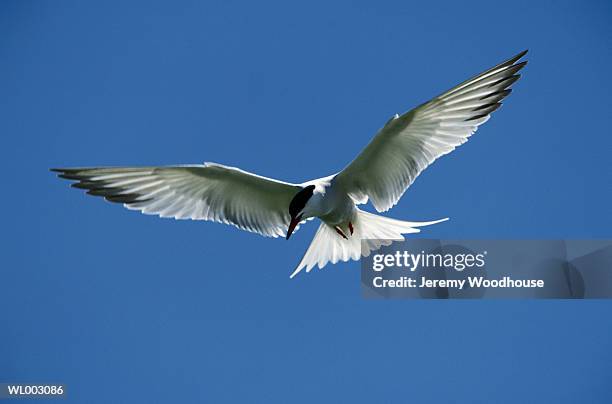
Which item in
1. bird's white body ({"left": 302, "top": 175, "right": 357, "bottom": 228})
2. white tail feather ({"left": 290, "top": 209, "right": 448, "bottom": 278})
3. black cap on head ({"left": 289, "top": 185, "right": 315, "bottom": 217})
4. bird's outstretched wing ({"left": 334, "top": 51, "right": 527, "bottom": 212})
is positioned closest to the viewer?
bird's outstretched wing ({"left": 334, "top": 51, "right": 527, "bottom": 212})

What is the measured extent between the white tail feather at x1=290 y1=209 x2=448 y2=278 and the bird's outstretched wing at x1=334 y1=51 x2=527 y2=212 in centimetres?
21

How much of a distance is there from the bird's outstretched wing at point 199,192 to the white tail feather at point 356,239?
0.34 metres

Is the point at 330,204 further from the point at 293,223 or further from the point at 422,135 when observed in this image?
the point at 422,135

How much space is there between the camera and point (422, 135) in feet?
30.5

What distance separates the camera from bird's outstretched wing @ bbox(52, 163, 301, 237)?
370 inches

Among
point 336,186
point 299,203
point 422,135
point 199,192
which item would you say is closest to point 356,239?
point 336,186

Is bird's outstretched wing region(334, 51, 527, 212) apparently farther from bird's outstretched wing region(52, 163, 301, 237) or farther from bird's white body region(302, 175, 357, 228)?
bird's outstretched wing region(52, 163, 301, 237)

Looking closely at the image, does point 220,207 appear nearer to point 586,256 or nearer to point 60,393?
point 60,393

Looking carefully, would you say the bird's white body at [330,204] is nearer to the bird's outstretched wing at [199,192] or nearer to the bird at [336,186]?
the bird at [336,186]

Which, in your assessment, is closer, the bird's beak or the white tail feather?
the bird's beak

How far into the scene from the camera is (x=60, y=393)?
10.0 metres

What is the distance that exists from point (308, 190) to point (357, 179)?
60 cm

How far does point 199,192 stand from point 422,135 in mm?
1937

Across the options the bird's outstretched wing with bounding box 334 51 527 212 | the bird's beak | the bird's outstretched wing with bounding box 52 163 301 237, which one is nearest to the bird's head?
the bird's beak
